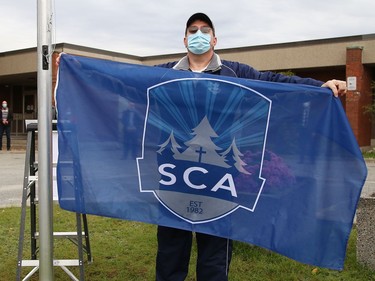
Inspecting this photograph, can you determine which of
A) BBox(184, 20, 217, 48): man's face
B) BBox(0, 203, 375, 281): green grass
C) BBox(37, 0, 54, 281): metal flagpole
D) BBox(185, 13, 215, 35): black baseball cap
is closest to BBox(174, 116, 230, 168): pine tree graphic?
BBox(184, 20, 217, 48): man's face

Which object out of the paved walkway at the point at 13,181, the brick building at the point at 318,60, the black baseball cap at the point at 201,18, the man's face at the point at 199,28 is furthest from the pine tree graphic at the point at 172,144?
the brick building at the point at 318,60

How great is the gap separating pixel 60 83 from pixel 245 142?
132 centimetres

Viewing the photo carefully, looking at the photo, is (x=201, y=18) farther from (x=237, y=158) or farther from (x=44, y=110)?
(x=44, y=110)

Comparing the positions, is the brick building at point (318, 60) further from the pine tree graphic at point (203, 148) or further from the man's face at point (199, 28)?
the pine tree graphic at point (203, 148)

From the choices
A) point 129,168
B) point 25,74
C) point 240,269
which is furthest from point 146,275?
point 25,74

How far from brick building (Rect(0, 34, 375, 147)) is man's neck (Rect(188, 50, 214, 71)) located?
1610 cm

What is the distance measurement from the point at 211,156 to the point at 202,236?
61 cm

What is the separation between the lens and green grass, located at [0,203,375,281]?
4.35m

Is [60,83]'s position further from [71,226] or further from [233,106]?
[71,226]

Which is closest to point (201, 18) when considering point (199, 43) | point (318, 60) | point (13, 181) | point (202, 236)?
point (199, 43)

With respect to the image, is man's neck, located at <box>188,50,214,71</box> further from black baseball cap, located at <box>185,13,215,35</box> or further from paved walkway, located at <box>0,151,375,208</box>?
paved walkway, located at <box>0,151,375,208</box>

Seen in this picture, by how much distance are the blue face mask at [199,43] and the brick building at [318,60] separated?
16157 mm

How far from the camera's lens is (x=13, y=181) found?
1075 cm

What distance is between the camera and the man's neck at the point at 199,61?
3.41 meters
